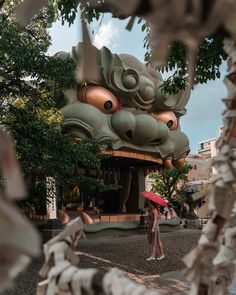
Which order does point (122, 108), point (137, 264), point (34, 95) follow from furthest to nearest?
point (122, 108) < point (137, 264) < point (34, 95)

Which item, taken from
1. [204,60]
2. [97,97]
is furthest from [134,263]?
[97,97]

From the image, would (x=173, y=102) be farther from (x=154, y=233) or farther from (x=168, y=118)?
(x=154, y=233)

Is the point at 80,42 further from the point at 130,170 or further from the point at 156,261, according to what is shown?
the point at 130,170

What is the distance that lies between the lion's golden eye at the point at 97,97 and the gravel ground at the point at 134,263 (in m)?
5.34

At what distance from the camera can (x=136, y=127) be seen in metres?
17.2

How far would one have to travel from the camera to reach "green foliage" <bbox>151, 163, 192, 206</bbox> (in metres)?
28.3

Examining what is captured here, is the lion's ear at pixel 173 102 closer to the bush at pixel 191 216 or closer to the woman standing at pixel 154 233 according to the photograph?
the bush at pixel 191 216

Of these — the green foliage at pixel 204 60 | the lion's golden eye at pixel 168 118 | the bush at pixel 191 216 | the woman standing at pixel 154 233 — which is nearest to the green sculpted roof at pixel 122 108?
the lion's golden eye at pixel 168 118

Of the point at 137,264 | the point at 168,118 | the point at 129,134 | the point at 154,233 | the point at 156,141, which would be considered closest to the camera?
the point at 137,264

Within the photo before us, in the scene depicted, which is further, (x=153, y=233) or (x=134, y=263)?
(x=153, y=233)

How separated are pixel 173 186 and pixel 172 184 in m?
0.17

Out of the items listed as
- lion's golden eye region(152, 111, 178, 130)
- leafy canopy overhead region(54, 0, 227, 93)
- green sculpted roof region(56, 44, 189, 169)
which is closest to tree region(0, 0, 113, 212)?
leafy canopy overhead region(54, 0, 227, 93)

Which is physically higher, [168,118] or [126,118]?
[168,118]

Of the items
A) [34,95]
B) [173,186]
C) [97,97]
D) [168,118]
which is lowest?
[173,186]
